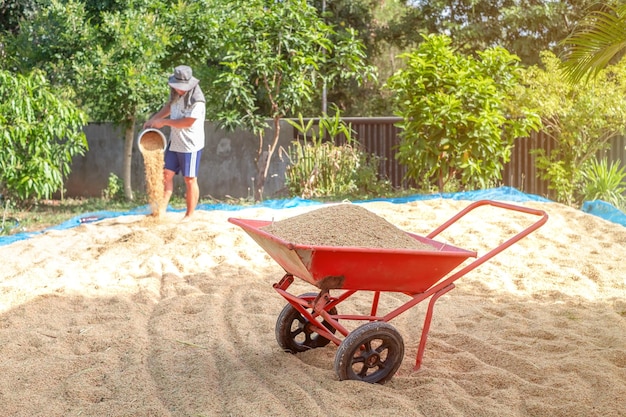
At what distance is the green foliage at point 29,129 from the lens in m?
8.70

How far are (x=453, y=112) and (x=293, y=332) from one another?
571 cm

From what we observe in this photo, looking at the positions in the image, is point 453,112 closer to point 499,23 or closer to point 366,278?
point 366,278

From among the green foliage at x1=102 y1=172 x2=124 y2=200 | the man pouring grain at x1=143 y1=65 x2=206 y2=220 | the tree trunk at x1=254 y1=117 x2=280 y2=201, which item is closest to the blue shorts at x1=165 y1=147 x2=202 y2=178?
the man pouring grain at x1=143 y1=65 x2=206 y2=220

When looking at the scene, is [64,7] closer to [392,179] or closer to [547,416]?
[392,179]

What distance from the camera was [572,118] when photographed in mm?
9930

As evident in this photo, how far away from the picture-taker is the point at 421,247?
3799 mm

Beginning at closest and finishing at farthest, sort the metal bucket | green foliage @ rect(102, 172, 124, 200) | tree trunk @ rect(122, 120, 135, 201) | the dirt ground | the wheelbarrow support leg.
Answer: the dirt ground < the wheelbarrow support leg < the metal bucket < tree trunk @ rect(122, 120, 135, 201) < green foliage @ rect(102, 172, 124, 200)

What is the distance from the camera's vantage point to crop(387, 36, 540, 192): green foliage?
9.29 m

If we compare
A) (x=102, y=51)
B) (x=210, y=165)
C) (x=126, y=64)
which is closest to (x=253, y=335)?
(x=126, y=64)

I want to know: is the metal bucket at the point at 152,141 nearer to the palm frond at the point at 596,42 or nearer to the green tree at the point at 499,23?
the palm frond at the point at 596,42

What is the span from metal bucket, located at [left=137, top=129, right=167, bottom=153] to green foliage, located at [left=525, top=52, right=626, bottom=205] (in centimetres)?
488

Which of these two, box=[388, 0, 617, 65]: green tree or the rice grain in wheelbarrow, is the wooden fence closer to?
the rice grain in wheelbarrow

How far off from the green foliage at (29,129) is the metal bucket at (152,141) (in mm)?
1491

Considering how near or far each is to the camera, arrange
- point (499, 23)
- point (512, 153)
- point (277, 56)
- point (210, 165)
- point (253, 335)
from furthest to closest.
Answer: point (499, 23) < point (210, 165) < point (512, 153) < point (277, 56) < point (253, 335)
